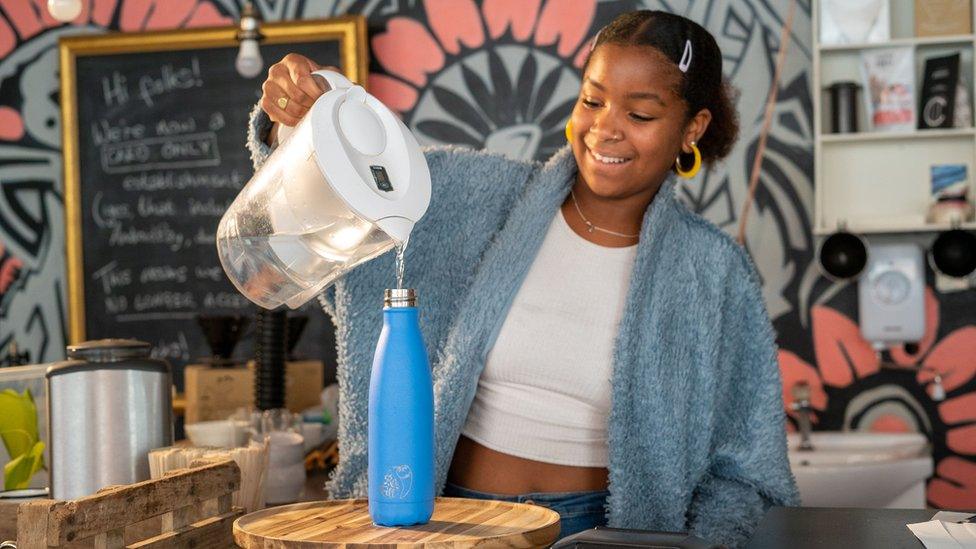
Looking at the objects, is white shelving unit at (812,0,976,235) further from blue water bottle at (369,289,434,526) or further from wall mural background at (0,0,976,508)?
blue water bottle at (369,289,434,526)

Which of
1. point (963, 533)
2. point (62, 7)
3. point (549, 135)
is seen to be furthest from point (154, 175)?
point (963, 533)

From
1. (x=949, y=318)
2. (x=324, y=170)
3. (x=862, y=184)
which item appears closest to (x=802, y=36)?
(x=862, y=184)

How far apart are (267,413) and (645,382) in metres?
0.90

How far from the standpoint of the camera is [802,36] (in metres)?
3.22

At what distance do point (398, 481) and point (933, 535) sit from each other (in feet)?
1.86

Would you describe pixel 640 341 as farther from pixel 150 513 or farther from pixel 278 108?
pixel 150 513

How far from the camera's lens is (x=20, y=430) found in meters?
1.64

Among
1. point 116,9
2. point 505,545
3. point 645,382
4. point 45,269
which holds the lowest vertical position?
point 505,545

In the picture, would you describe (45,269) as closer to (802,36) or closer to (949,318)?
(802,36)

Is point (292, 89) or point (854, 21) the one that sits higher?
point (854, 21)

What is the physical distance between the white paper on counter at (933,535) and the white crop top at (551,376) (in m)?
0.55

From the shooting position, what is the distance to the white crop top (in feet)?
5.42

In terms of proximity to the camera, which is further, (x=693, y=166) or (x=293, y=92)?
(x=693, y=166)

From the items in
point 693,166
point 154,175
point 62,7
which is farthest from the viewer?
point 154,175
